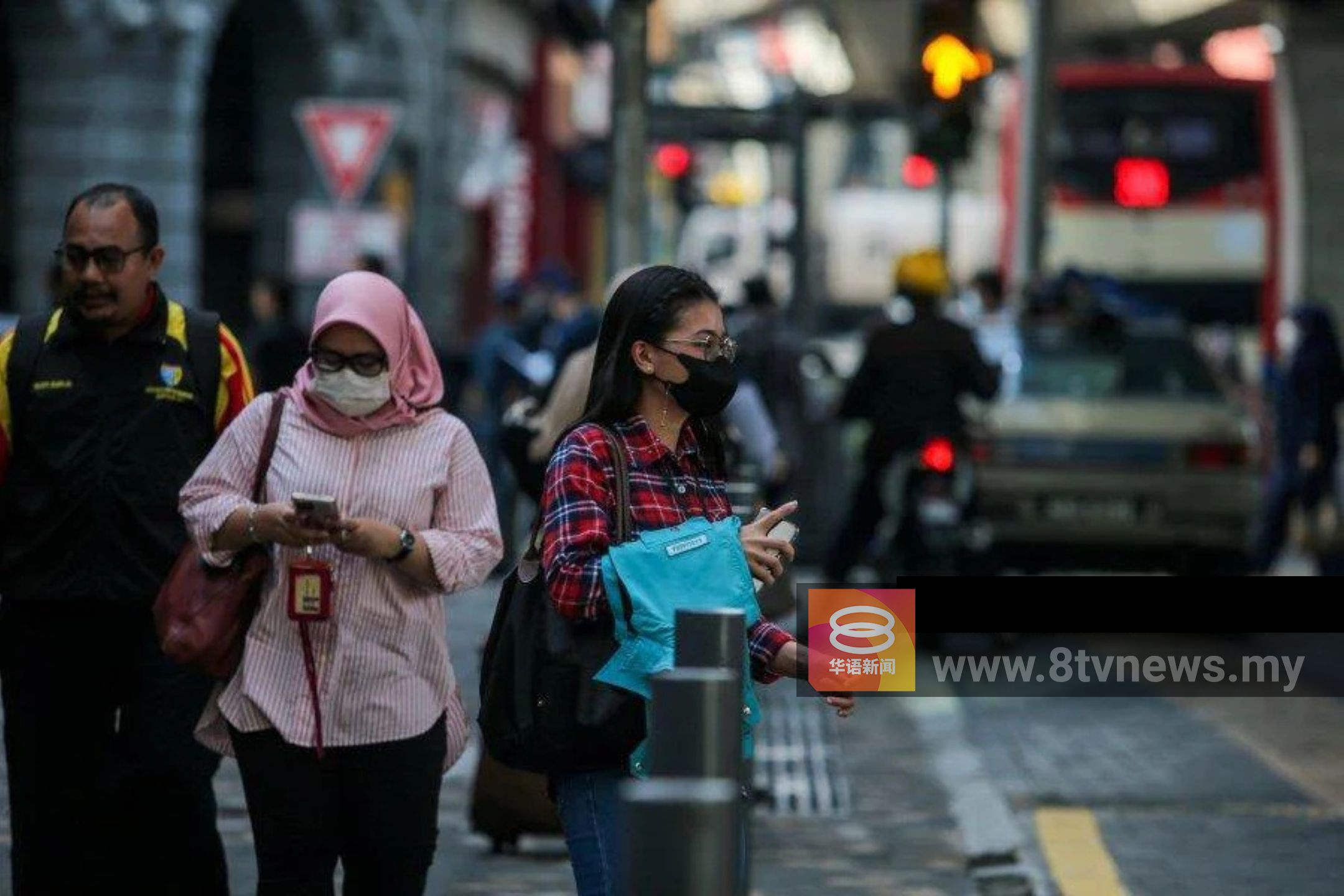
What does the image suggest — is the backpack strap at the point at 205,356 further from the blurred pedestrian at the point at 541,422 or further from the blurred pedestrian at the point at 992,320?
the blurred pedestrian at the point at 992,320

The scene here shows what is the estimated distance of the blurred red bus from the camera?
30.5m

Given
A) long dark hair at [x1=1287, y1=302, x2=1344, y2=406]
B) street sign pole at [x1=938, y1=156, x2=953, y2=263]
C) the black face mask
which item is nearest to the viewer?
the black face mask

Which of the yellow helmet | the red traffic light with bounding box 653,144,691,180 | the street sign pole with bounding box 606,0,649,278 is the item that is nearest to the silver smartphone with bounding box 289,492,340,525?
the street sign pole with bounding box 606,0,649,278

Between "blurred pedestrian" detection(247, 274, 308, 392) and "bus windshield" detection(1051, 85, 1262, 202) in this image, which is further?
"bus windshield" detection(1051, 85, 1262, 202)

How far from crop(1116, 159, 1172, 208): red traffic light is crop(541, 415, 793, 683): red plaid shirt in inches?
1007

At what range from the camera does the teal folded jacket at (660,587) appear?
16.6 ft

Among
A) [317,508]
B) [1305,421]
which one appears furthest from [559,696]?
[1305,421]

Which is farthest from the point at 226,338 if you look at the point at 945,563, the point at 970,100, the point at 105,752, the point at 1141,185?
the point at 1141,185

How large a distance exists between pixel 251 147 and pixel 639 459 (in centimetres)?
2677

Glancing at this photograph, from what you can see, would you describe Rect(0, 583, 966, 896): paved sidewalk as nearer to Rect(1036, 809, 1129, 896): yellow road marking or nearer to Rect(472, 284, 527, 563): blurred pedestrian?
Rect(1036, 809, 1129, 896): yellow road marking

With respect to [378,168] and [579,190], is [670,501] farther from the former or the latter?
[579,190]

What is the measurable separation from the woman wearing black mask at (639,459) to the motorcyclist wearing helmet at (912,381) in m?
9.69

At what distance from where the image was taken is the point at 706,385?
5.18 metres

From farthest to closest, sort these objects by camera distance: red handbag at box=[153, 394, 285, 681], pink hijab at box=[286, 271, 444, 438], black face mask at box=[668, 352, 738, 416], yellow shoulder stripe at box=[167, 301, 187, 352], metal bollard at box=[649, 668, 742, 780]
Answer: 1. yellow shoulder stripe at box=[167, 301, 187, 352]
2. red handbag at box=[153, 394, 285, 681]
3. pink hijab at box=[286, 271, 444, 438]
4. black face mask at box=[668, 352, 738, 416]
5. metal bollard at box=[649, 668, 742, 780]
